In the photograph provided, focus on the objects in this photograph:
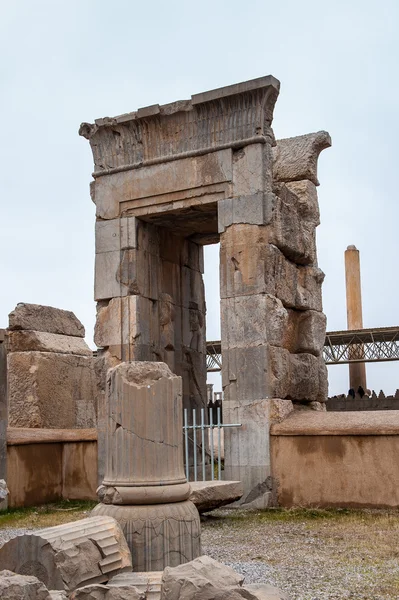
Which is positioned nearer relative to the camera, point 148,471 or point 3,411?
point 148,471

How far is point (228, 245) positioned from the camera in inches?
363

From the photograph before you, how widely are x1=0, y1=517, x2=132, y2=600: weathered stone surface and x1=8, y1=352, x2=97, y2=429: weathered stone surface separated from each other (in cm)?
640

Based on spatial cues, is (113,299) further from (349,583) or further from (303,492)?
(349,583)

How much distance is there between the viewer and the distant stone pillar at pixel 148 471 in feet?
17.6

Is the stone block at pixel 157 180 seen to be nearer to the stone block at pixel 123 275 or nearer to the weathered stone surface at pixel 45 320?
the stone block at pixel 123 275

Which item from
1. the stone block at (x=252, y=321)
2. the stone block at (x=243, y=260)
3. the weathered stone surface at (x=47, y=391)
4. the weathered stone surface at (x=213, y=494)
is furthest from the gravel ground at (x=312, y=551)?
the weathered stone surface at (x=47, y=391)

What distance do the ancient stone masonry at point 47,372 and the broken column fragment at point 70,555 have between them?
6374 millimetres

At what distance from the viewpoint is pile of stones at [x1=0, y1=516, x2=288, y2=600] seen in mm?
3965

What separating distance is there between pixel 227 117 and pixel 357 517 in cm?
494

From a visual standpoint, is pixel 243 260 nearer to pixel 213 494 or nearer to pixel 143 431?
pixel 213 494

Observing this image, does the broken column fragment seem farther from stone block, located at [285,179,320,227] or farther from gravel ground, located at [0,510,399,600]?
stone block, located at [285,179,320,227]

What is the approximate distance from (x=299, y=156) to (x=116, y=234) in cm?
266

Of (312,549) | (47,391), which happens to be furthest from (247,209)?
(47,391)

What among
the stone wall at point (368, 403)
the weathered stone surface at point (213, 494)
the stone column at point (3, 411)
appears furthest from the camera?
the stone wall at point (368, 403)
